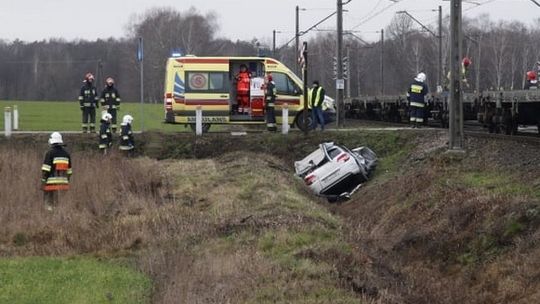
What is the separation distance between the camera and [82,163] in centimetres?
1878

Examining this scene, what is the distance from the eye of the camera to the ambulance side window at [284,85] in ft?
82.1

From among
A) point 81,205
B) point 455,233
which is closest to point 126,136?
point 81,205

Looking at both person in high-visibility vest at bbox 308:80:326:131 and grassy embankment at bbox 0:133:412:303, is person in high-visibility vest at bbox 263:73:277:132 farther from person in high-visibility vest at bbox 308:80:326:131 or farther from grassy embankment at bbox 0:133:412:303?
grassy embankment at bbox 0:133:412:303

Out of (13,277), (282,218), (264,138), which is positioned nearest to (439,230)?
(282,218)

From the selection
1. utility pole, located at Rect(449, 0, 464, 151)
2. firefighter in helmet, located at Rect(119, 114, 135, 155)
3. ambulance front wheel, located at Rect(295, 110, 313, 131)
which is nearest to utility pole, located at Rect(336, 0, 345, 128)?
ambulance front wheel, located at Rect(295, 110, 313, 131)

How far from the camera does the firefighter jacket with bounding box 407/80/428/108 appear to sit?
2134 centimetres

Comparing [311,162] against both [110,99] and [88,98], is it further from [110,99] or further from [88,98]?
[88,98]

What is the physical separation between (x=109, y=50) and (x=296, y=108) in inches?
4274

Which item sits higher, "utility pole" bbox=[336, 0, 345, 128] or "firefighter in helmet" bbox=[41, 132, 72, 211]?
"utility pole" bbox=[336, 0, 345, 128]

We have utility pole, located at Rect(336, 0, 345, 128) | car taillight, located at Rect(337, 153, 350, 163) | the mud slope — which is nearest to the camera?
the mud slope

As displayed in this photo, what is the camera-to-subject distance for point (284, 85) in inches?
987

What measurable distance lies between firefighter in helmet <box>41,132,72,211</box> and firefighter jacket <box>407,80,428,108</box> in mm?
10135

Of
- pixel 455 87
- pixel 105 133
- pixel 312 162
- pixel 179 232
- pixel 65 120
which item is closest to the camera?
pixel 179 232

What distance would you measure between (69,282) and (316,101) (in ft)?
52.7
